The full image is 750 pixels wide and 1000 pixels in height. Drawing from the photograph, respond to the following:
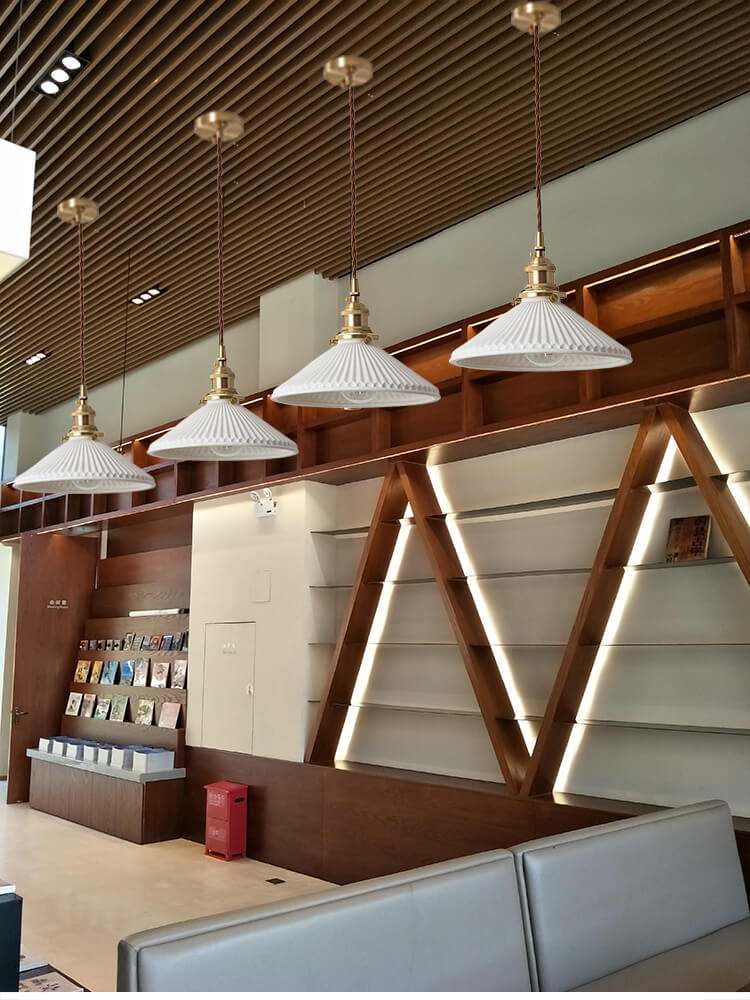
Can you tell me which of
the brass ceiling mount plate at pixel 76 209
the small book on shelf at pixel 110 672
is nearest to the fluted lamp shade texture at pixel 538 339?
the brass ceiling mount plate at pixel 76 209

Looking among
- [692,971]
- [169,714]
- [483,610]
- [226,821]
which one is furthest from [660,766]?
[169,714]

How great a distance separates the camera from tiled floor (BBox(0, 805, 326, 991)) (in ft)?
15.4

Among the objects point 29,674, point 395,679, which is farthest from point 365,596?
point 29,674

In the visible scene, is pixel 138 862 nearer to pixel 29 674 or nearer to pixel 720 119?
pixel 29 674

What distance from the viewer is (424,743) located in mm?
5898

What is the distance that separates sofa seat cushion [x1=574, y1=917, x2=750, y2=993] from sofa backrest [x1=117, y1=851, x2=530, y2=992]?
31 centimetres

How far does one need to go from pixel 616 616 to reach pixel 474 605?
3.14 ft

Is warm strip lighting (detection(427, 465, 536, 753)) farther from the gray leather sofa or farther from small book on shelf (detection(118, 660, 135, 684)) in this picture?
small book on shelf (detection(118, 660, 135, 684))

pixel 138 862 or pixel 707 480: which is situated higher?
pixel 707 480

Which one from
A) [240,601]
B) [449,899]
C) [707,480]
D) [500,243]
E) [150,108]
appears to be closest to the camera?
[449,899]

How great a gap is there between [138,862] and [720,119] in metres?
6.08

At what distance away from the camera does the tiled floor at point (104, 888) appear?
4.70 metres

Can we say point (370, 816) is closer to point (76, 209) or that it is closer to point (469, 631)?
point (469, 631)

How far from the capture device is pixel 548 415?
4.86m
